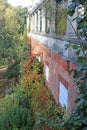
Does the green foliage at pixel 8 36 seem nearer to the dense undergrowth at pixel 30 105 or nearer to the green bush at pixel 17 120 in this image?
the dense undergrowth at pixel 30 105

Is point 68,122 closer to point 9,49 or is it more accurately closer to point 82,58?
point 82,58

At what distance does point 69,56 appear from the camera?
783 cm

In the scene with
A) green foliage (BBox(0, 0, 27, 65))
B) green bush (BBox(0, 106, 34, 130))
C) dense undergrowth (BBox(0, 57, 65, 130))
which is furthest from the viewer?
green foliage (BBox(0, 0, 27, 65))

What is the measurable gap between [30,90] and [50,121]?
10710 millimetres

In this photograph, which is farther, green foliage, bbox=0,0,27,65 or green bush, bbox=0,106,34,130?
green foliage, bbox=0,0,27,65

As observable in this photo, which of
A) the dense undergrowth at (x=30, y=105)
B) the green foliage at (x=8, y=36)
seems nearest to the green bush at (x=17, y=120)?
the dense undergrowth at (x=30, y=105)

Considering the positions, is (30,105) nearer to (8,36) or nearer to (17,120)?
(17,120)

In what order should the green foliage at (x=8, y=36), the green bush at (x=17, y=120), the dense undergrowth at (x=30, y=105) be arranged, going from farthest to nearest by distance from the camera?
the green foliage at (x=8, y=36), the green bush at (x=17, y=120), the dense undergrowth at (x=30, y=105)

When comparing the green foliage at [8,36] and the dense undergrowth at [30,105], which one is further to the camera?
the green foliage at [8,36]

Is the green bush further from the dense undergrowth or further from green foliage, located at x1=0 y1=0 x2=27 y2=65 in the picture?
green foliage, located at x1=0 y1=0 x2=27 y2=65

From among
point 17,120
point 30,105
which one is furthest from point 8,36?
point 17,120

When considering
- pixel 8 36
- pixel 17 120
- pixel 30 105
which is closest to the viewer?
pixel 17 120

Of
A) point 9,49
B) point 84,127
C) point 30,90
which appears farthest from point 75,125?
point 9,49

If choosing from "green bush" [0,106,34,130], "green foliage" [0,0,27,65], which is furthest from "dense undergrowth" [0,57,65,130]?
"green foliage" [0,0,27,65]
